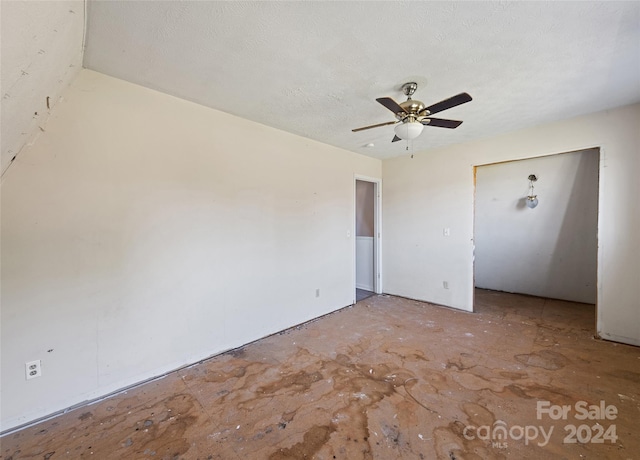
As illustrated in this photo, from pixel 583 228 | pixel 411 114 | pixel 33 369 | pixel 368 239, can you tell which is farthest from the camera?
pixel 368 239

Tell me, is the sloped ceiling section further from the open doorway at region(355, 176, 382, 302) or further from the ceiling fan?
the open doorway at region(355, 176, 382, 302)

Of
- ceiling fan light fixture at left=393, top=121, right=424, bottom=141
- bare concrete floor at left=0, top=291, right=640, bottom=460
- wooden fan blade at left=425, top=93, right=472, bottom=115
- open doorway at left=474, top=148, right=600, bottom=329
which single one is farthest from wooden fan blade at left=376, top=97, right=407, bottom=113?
open doorway at left=474, top=148, right=600, bottom=329

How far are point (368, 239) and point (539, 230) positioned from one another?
2934 millimetres

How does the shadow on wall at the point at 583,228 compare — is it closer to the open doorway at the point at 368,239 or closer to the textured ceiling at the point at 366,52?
the textured ceiling at the point at 366,52

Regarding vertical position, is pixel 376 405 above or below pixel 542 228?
below

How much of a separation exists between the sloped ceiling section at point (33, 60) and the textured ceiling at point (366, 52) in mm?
165

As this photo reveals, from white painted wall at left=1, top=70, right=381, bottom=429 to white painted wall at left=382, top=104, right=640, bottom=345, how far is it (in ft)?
7.04

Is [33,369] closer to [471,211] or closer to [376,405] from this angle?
[376,405]

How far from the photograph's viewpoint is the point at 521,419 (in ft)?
5.67

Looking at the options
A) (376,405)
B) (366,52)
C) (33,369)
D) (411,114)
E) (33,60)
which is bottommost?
(376,405)

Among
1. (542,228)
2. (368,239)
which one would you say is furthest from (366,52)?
(542,228)

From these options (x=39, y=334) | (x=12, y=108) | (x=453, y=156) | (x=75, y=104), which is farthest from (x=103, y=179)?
(x=453, y=156)

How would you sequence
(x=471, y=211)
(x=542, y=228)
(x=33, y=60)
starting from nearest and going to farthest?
(x=33, y=60)
(x=471, y=211)
(x=542, y=228)

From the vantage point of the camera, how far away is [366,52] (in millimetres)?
1758
